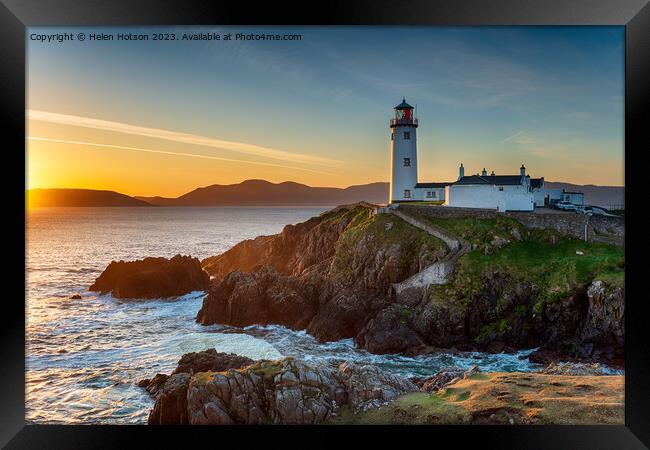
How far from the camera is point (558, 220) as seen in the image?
1230 centimetres

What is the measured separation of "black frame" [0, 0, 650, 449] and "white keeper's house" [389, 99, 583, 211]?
261 inches

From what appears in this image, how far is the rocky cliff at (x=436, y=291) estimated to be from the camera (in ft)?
31.3

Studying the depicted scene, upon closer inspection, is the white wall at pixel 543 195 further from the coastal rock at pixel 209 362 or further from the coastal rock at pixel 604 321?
the coastal rock at pixel 209 362

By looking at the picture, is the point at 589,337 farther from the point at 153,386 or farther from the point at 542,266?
the point at 153,386

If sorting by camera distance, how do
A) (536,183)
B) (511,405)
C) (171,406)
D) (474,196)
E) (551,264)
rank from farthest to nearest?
(474,196) → (536,183) → (551,264) → (171,406) → (511,405)

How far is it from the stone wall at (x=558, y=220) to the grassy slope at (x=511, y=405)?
628cm

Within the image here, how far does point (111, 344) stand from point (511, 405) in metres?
8.02

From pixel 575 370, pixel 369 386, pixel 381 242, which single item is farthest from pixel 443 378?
pixel 381 242

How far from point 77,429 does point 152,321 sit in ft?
13.0

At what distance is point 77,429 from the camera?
5.93m

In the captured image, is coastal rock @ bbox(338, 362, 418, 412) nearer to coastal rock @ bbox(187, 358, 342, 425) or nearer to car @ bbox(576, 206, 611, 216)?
coastal rock @ bbox(187, 358, 342, 425)

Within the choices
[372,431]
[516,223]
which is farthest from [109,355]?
[516,223]

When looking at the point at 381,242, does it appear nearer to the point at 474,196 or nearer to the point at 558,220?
the point at 474,196

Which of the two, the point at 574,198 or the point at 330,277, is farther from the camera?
the point at 574,198
